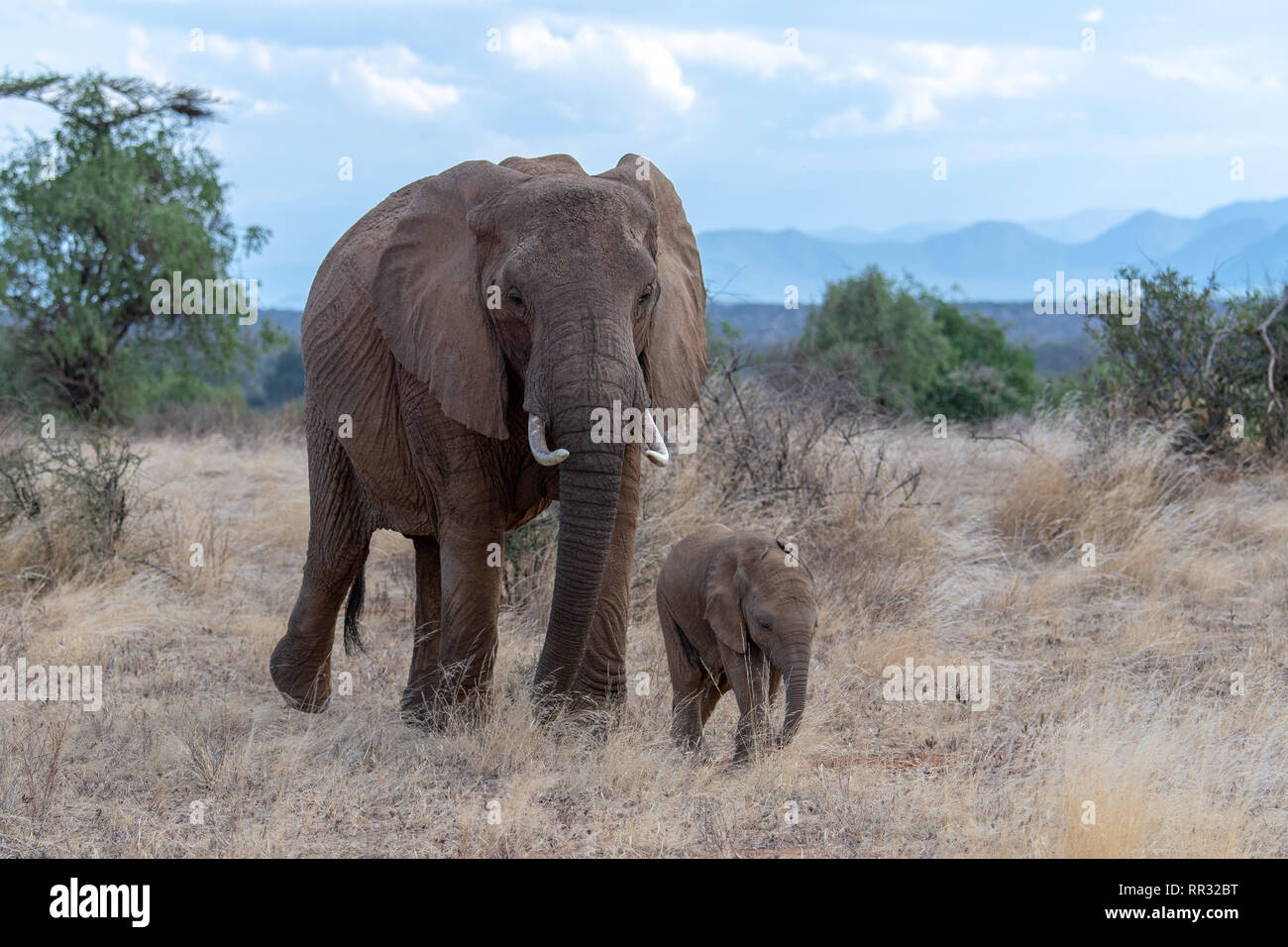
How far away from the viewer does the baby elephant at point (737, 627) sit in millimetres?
5590

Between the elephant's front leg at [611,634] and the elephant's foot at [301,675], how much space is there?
173 centimetres

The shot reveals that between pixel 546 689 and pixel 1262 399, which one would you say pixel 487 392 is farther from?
pixel 1262 399

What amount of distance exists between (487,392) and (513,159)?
112cm

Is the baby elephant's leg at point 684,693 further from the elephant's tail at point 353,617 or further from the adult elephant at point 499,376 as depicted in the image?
the elephant's tail at point 353,617

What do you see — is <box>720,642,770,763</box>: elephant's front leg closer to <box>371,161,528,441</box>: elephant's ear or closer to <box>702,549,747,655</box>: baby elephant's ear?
<box>702,549,747,655</box>: baby elephant's ear

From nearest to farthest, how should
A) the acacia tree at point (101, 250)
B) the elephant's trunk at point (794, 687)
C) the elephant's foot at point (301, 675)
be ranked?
the elephant's trunk at point (794, 687), the elephant's foot at point (301, 675), the acacia tree at point (101, 250)

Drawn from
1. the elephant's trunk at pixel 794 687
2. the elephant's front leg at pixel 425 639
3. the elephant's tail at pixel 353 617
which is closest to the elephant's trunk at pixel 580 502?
the elephant's trunk at pixel 794 687

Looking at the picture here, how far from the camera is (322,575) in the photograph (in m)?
6.94

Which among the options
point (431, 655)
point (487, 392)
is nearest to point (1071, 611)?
point (431, 655)

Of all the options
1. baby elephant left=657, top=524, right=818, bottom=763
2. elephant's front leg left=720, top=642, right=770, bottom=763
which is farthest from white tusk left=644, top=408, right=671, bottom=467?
elephant's front leg left=720, top=642, right=770, bottom=763

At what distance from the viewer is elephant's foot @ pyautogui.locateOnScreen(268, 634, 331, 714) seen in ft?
23.2

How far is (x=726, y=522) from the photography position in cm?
935

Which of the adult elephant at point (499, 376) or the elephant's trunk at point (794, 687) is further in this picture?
the elephant's trunk at point (794, 687)

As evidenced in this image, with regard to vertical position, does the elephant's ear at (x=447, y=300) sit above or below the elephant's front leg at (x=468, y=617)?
above
